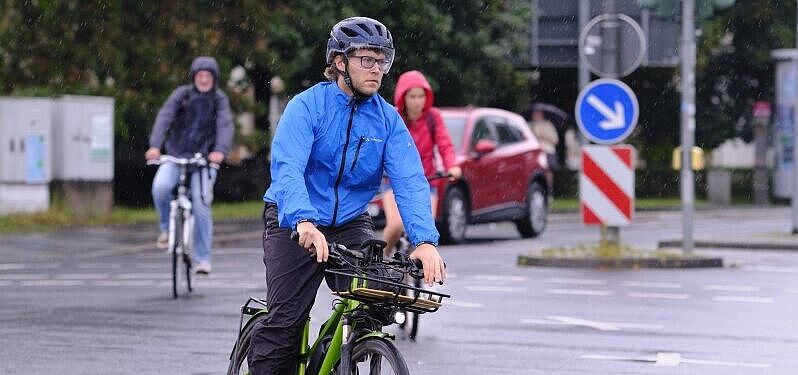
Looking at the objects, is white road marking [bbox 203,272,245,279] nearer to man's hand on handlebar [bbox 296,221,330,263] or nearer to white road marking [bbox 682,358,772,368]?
white road marking [bbox 682,358,772,368]

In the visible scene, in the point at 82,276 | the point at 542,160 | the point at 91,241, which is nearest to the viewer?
the point at 82,276

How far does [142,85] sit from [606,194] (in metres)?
14.4

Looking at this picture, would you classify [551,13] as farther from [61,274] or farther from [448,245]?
[61,274]

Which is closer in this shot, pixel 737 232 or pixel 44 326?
pixel 44 326

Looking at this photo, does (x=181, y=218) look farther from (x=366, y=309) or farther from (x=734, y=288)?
(x=366, y=309)

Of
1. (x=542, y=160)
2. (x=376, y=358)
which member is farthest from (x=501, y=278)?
(x=376, y=358)

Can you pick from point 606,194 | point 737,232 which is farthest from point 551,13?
point 606,194

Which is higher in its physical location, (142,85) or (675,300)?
(142,85)

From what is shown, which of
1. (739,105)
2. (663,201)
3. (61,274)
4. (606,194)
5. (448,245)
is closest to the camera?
(61,274)

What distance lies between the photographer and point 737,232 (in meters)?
25.5

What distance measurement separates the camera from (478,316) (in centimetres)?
1251

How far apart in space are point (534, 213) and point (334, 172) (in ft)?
58.2

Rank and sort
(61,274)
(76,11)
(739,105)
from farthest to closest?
(739,105)
(76,11)
(61,274)

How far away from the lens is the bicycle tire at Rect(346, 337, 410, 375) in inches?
232
